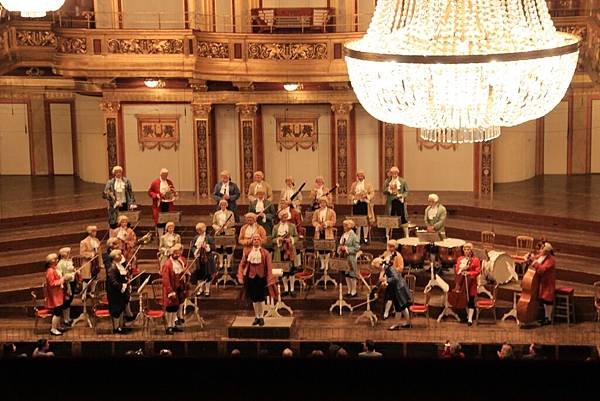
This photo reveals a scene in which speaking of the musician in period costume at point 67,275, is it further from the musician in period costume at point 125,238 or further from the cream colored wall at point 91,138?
the cream colored wall at point 91,138

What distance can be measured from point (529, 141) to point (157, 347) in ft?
36.9

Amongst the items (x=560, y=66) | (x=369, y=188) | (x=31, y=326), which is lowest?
(x=31, y=326)

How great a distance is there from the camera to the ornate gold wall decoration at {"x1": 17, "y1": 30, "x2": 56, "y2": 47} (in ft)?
64.3

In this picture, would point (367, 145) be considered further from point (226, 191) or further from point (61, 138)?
point (61, 138)

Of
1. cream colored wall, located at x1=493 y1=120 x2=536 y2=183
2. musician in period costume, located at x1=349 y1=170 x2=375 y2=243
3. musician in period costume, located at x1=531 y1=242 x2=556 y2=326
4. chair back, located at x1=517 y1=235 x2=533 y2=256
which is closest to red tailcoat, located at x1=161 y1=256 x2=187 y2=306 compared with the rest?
musician in period costume, located at x1=349 y1=170 x2=375 y2=243

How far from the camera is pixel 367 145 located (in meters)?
21.7

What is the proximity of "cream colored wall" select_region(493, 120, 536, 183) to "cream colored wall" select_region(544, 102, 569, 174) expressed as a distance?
15.9 inches

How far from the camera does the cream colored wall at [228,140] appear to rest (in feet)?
71.3

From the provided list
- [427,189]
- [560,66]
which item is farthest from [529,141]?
[560,66]

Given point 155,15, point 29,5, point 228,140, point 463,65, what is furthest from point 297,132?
point 463,65

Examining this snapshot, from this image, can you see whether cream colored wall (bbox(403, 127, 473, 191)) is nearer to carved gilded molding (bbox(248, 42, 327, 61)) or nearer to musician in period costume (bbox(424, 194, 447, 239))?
carved gilded molding (bbox(248, 42, 327, 61))

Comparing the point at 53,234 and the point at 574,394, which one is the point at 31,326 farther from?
the point at 574,394

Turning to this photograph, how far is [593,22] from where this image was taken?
1778cm

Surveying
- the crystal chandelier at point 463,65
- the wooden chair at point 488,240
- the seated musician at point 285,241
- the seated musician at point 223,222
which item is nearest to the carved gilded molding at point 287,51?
the seated musician at point 223,222
